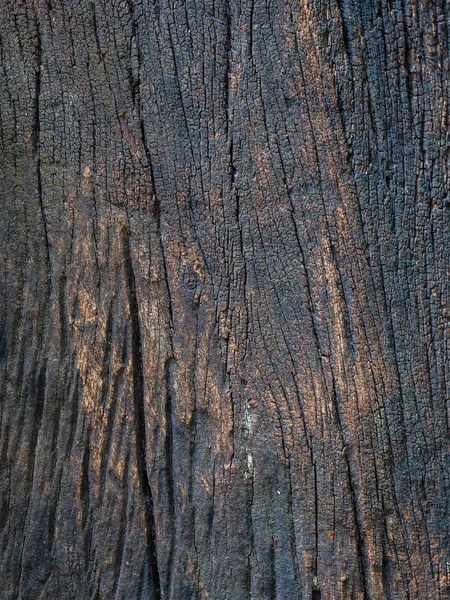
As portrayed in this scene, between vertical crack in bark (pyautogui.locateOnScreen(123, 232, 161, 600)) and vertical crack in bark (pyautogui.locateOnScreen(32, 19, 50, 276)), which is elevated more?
vertical crack in bark (pyautogui.locateOnScreen(32, 19, 50, 276))

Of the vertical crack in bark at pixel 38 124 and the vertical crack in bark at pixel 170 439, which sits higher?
the vertical crack in bark at pixel 38 124

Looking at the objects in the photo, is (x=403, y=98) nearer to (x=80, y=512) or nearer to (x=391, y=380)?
(x=391, y=380)

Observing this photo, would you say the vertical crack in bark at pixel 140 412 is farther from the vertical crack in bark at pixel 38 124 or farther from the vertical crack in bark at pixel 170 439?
the vertical crack in bark at pixel 38 124

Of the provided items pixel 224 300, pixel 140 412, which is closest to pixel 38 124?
pixel 224 300

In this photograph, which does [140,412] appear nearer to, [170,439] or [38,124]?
[170,439]

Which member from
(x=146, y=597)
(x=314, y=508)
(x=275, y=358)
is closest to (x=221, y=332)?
(x=275, y=358)

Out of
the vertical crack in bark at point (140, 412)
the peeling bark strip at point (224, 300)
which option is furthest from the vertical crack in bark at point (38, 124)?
the vertical crack in bark at point (140, 412)

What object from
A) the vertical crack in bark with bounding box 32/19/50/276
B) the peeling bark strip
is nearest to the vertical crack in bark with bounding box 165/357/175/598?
the peeling bark strip

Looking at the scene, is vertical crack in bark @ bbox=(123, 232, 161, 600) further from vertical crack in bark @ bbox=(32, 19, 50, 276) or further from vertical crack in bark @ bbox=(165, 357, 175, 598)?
vertical crack in bark @ bbox=(32, 19, 50, 276)
